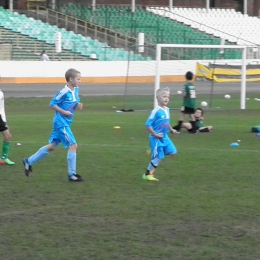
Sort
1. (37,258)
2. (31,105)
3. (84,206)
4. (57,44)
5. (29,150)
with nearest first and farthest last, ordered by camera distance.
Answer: (37,258)
(84,206)
(29,150)
(31,105)
(57,44)

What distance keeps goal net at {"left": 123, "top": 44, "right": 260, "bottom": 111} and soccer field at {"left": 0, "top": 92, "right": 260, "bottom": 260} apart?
7.82 metres

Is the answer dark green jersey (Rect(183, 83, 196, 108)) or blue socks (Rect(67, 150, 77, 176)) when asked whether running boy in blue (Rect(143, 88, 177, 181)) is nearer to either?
blue socks (Rect(67, 150, 77, 176))

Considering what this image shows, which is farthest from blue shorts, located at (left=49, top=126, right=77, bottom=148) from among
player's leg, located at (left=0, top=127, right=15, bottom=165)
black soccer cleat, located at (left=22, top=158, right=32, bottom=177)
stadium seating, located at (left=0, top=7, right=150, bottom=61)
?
stadium seating, located at (left=0, top=7, right=150, bottom=61)

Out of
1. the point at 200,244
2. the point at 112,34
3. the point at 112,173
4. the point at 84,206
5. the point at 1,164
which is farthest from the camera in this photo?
the point at 112,34

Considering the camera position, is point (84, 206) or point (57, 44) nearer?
point (84, 206)

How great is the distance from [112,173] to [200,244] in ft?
14.7

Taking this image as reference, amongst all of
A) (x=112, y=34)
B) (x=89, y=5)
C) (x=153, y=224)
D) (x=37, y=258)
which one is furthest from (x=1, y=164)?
(x=89, y=5)

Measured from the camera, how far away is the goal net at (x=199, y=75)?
24.8 metres

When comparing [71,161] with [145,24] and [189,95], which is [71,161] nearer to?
[189,95]

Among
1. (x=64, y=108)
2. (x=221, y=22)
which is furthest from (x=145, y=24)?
(x=64, y=108)

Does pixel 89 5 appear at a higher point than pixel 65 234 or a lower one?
higher

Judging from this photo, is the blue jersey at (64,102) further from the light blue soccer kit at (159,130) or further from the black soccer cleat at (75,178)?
the light blue soccer kit at (159,130)

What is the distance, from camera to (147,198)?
997 centimetres

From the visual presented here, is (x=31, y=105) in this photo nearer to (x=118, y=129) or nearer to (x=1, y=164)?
(x=118, y=129)
